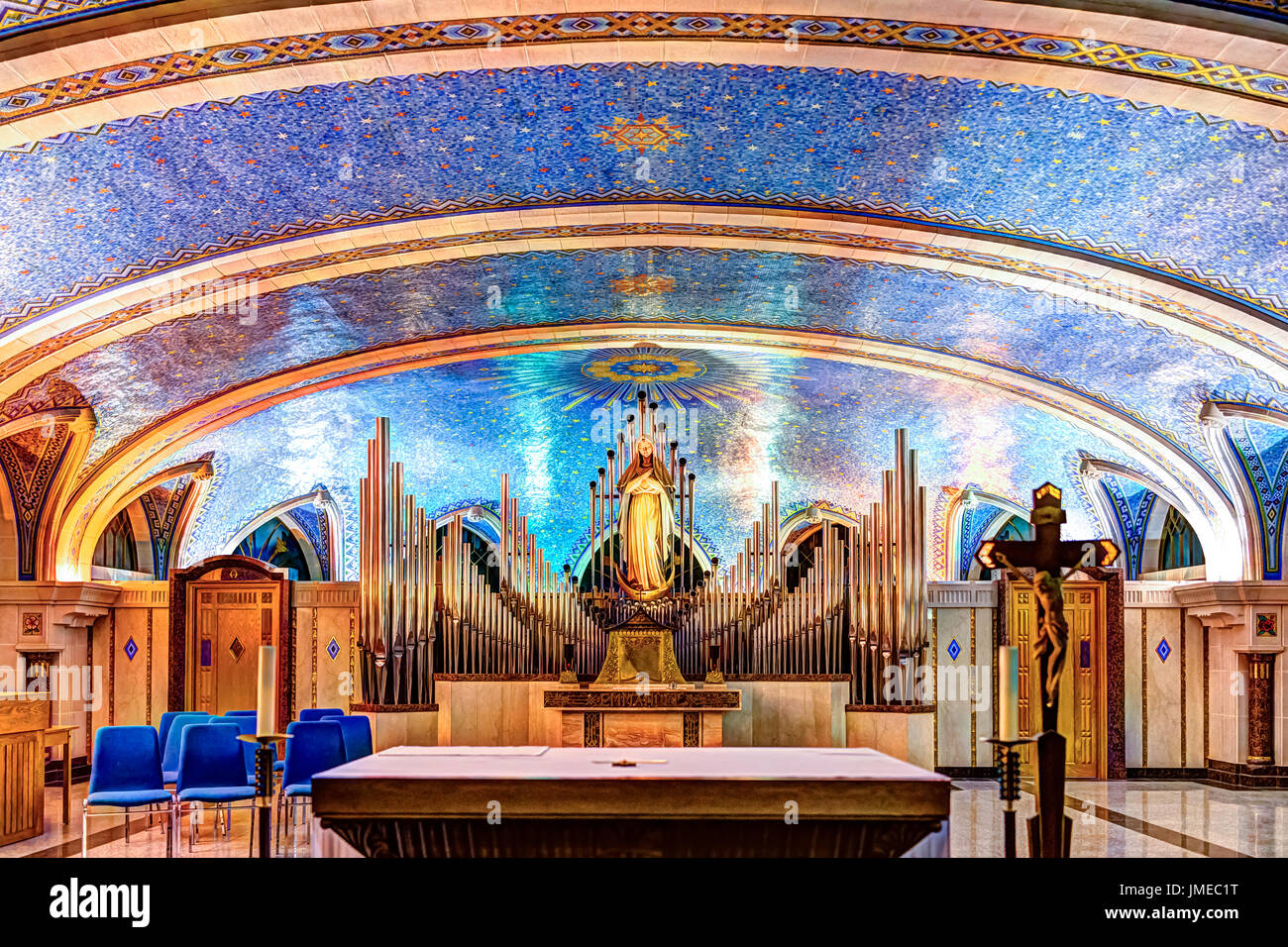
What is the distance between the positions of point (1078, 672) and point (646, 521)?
6584 mm

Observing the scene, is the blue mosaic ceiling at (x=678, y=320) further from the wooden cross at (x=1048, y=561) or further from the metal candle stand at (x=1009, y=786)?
the metal candle stand at (x=1009, y=786)

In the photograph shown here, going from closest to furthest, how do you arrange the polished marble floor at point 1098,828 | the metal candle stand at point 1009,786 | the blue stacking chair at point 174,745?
the metal candle stand at point 1009,786 < the polished marble floor at point 1098,828 < the blue stacking chair at point 174,745

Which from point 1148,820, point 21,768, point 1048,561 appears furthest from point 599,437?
point 1048,561

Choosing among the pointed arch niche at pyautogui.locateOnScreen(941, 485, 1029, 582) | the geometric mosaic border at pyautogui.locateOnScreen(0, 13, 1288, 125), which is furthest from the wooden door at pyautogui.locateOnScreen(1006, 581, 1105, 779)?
the geometric mosaic border at pyautogui.locateOnScreen(0, 13, 1288, 125)

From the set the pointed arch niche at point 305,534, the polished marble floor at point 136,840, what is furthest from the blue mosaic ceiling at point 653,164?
the pointed arch niche at point 305,534

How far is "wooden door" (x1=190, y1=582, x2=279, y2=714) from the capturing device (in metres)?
16.2

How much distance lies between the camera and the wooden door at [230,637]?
16188 millimetres

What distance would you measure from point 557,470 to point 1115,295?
9.71 m

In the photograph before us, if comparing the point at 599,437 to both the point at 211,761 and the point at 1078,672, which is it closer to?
the point at 1078,672

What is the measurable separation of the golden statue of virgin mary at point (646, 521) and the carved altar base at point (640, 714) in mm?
1465

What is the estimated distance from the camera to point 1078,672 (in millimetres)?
15984

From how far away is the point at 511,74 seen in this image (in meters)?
7.99
